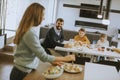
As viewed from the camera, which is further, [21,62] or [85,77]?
[85,77]

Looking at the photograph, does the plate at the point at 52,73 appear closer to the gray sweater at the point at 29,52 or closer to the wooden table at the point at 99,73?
the gray sweater at the point at 29,52

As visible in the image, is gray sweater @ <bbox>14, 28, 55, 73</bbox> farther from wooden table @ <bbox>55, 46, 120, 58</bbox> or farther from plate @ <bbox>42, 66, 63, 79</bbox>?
wooden table @ <bbox>55, 46, 120, 58</bbox>

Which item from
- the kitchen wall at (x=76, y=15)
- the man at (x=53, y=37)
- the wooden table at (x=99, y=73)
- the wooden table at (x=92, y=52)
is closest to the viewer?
the wooden table at (x=99, y=73)

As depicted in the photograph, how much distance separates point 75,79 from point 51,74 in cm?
22

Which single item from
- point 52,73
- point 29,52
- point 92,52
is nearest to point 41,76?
point 52,73

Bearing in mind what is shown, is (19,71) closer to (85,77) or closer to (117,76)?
(85,77)

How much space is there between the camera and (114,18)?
33.9ft

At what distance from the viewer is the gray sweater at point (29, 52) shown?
173cm

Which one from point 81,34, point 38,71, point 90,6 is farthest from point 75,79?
point 90,6

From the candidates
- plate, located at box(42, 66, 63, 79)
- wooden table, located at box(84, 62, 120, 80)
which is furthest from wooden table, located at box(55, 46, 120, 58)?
Result: plate, located at box(42, 66, 63, 79)

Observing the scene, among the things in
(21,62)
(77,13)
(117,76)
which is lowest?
(117,76)

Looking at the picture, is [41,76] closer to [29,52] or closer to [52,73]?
[52,73]

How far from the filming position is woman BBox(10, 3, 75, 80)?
1.73 metres

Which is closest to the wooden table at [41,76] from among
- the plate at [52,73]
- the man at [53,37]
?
the plate at [52,73]
